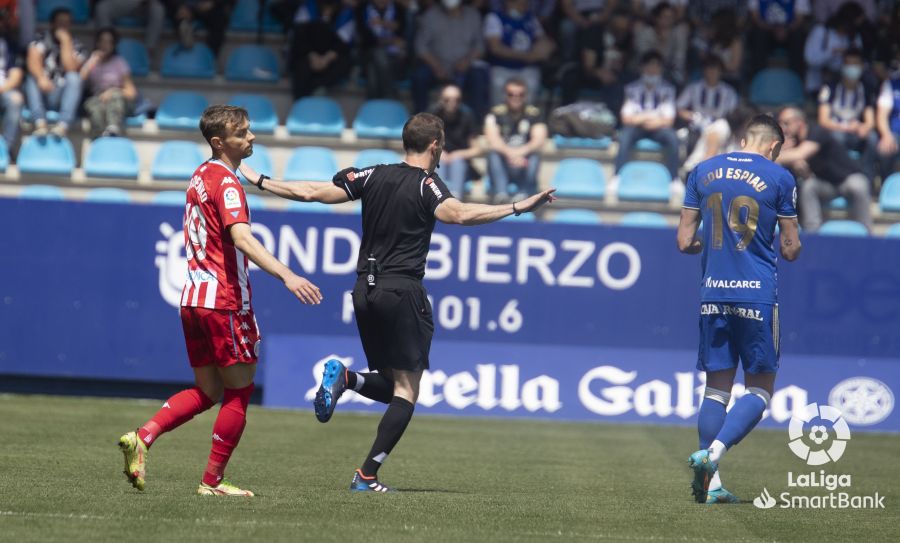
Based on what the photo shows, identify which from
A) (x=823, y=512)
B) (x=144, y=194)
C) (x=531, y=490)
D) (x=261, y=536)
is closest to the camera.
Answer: (x=261, y=536)

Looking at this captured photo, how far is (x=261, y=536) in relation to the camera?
5.79 m

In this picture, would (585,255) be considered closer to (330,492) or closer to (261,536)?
(330,492)

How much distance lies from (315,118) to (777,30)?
584 centimetres

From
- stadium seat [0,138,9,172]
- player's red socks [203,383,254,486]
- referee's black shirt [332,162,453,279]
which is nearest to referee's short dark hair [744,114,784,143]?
referee's black shirt [332,162,453,279]

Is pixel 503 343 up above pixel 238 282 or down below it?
below

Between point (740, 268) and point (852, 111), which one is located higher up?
point (852, 111)

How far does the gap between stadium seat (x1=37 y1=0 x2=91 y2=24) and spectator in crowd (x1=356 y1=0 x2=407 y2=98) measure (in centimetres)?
378

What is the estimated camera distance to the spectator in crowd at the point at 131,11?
56.7 ft

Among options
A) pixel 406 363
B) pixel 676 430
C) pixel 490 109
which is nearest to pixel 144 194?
pixel 490 109

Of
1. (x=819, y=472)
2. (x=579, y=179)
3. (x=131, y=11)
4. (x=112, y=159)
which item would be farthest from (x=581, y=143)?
(x=819, y=472)

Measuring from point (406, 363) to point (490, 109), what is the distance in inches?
345

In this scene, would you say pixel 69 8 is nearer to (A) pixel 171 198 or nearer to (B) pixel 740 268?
(A) pixel 171 198

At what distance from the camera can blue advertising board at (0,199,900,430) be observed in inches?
508

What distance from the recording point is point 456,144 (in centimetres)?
1506
